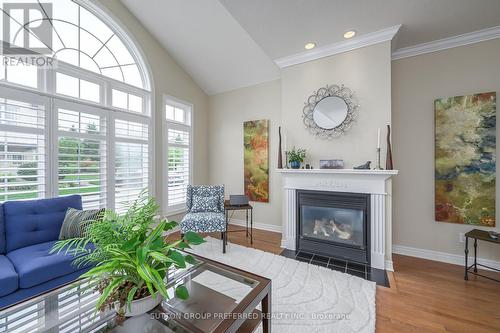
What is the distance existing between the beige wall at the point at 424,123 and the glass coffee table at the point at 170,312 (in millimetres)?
2672

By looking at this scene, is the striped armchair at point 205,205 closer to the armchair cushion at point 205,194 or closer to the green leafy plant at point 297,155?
the armchair cushion at point 205,194

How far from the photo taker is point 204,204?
342cm

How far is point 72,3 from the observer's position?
2662 mm

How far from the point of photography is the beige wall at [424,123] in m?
2.53

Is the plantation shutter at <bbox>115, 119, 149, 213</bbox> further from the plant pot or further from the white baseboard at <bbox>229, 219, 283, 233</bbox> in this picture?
the plant pot

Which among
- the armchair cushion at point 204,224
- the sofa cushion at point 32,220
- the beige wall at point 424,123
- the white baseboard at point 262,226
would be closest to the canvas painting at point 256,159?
the white baseboard at point 262,226

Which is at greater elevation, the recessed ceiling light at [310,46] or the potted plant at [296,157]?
the recessed ceiling light at [310,46]

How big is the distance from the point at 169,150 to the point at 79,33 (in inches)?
81.2

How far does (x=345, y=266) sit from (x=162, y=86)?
4.15 meters

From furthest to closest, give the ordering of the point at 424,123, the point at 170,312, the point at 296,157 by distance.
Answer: the point at 296,157 → the point at 424,123 → the point at 170,312

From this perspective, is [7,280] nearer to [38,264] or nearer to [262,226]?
[38,264]

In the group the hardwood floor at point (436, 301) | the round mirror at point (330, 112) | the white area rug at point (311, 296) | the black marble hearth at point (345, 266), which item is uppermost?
the round mirror at point (330, 112)

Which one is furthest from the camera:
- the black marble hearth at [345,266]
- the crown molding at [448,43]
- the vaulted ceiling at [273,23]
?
the crown molding at [448,43]

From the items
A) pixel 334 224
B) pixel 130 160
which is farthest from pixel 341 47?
pixel 130 160
